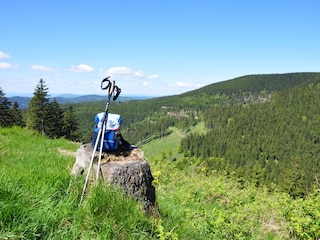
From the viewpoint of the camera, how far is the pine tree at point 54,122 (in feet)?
146

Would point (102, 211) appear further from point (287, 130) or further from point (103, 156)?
point (287, 130)

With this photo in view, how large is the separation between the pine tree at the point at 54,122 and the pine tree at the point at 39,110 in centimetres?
60

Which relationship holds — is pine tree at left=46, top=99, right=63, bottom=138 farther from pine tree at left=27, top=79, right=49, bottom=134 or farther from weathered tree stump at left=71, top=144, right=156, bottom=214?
weathered tree stump at left=71, top=144, right=156, bottom=214

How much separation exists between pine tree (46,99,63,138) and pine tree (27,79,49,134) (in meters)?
0.60

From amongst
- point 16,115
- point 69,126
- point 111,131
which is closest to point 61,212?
point 111,131

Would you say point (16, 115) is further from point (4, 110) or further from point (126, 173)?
point (126, 173)

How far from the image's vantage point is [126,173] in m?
4.81

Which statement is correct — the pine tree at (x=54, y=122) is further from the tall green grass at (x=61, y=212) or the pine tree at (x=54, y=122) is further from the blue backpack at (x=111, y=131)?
the tall green grass at (x=61, y=212)

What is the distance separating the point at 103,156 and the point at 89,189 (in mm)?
934

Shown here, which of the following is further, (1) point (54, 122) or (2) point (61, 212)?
(1) point (54, 122)

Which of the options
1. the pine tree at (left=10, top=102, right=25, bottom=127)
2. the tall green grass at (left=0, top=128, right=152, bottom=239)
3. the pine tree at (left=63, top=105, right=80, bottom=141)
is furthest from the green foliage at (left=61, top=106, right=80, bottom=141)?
the tall green grass at (left=0, top=128, right=152, bottom=239)

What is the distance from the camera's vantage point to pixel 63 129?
47438mm

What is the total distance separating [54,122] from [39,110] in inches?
121

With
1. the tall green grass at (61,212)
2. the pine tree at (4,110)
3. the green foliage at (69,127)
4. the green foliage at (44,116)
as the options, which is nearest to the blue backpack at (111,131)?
the tall green grass at (61,212)
